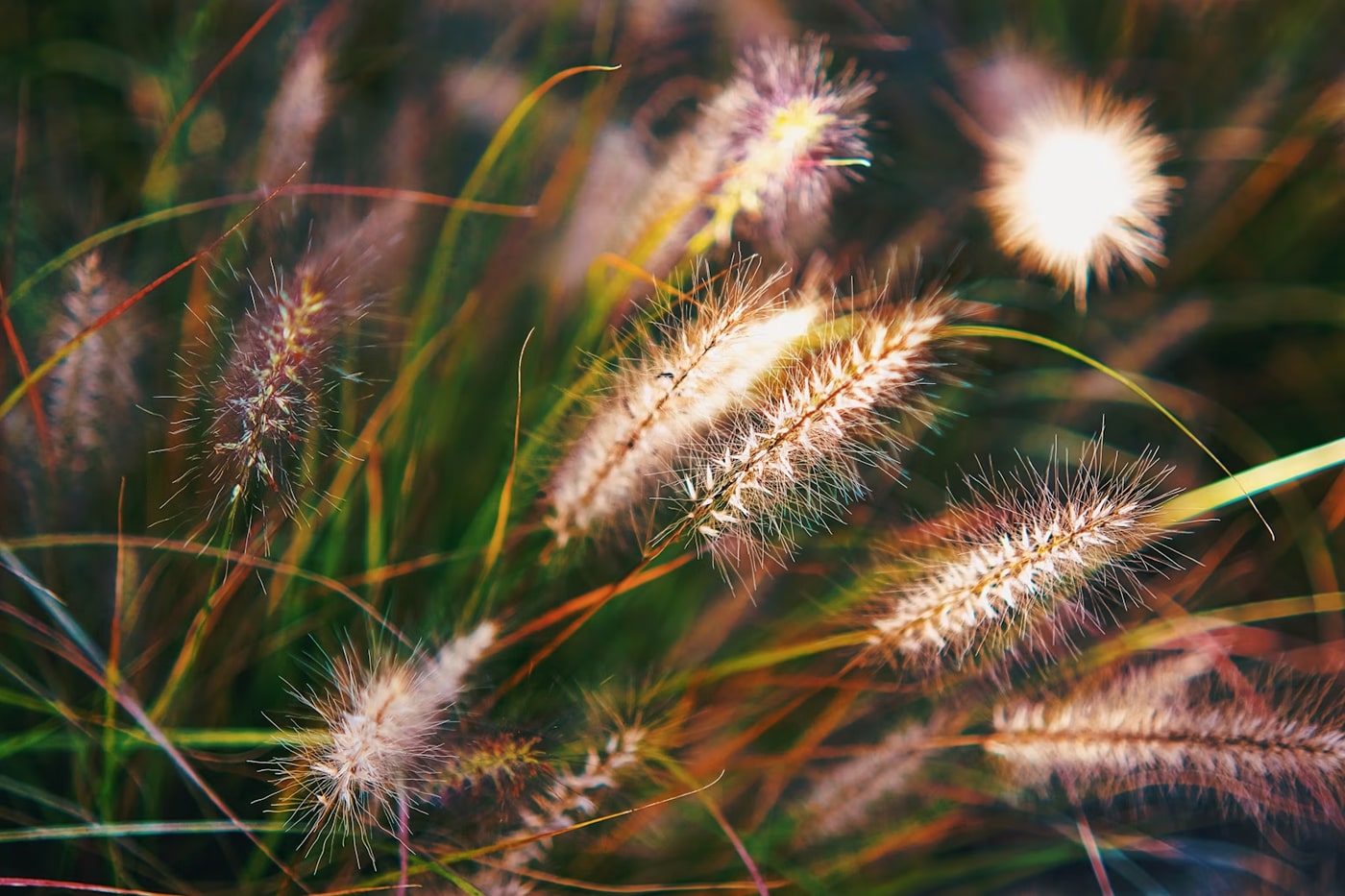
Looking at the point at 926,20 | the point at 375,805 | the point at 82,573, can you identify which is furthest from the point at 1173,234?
the point at 82,573

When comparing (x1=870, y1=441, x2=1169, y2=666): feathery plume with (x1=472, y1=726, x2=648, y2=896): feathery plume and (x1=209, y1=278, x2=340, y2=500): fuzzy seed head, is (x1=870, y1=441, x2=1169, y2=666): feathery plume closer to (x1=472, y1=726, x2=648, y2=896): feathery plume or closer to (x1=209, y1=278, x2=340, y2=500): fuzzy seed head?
(x1=472, y1=726, x2=648, y2=896): feathery plume

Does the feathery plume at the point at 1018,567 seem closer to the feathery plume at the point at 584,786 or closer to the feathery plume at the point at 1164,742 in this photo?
the feathery plume at the point at 1164,742

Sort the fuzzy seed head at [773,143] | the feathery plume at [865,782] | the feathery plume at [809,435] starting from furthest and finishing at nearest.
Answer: the feathery plume at [865,782] < the fuzzy seed head at [773,143] < the feathery plume at [809,435]

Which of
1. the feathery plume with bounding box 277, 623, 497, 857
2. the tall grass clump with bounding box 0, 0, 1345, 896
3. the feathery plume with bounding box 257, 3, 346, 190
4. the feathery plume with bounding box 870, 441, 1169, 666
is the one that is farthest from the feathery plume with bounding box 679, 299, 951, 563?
the feathery plume with bounding box 257, 3, 346, 190

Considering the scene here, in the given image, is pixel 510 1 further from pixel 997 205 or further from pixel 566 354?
pixel 997 205

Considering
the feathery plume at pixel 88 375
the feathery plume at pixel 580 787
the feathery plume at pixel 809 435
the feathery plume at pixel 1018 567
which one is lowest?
the feathery plume at pixel 580 787

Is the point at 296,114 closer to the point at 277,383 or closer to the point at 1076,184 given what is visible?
the point at 277,383

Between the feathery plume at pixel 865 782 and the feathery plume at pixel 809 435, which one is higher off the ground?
the feathery plume at pixel 809 435

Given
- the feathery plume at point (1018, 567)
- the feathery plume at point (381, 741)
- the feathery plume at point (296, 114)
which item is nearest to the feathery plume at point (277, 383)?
the feathery plume at point (381, 741)
